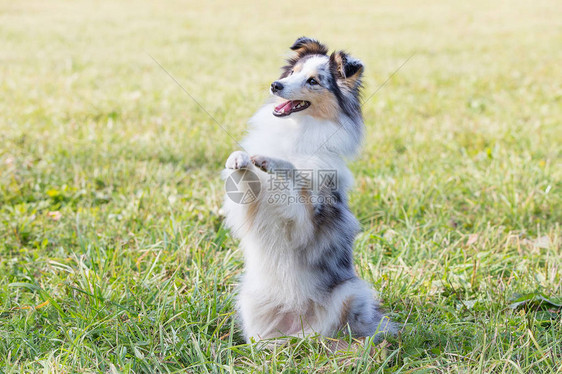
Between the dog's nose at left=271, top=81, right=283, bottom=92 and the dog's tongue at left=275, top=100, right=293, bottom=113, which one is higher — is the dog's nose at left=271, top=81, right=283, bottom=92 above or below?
Result: above

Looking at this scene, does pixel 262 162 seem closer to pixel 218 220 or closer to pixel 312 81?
pixel 312 81

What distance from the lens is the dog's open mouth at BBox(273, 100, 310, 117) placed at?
2.68 m

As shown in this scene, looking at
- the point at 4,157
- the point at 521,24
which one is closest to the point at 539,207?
the point at 4,157

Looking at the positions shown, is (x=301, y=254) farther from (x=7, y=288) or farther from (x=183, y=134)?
(x=183, y=134)

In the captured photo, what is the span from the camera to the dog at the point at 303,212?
2402mm

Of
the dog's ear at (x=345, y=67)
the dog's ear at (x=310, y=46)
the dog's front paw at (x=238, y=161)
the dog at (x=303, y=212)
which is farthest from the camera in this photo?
the dog's ear at (x=310, y=46)

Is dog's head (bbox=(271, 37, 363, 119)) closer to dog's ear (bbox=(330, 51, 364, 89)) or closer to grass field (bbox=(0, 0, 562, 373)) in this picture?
dog's ear (bbox=(330, 51, 364, 89))

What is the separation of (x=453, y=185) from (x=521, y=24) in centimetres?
1337

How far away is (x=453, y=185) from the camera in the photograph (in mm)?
4438

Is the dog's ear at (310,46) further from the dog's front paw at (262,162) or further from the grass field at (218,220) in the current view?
the dog's front paw at (262,162)

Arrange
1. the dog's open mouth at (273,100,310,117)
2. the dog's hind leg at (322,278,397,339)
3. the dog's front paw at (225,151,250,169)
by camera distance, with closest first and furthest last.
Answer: the dog's front paw at (225,151,250,169), the dog's hind leg at (322,278,397,339), the dog's open mouth at (273,100,310,117)

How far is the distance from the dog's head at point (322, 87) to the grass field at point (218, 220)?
2.21ft

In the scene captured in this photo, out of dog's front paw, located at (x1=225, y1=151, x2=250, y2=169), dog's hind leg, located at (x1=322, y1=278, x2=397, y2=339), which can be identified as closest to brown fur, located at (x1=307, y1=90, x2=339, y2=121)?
dog's front paw, located at (x1=225, y1=151, x2=250, y2=169)

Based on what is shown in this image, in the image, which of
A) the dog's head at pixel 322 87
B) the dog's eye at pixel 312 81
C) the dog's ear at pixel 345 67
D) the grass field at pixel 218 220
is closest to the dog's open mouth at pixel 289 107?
the dog's head at pixel 322 87
